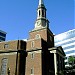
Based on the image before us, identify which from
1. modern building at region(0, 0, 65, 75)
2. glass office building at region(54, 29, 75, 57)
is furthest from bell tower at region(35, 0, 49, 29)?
glass office building at region(54, 29, 75, 57)

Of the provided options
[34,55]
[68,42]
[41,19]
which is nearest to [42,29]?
[41,19]

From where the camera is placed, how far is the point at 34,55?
162 ft

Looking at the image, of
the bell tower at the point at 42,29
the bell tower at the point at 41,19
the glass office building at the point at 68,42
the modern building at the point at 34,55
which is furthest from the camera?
the glass office building at the point at 68,42

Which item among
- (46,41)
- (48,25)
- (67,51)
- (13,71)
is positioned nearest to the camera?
(13,71)

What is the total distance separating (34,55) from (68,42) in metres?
70.9

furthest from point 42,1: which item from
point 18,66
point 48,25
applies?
point 18,66

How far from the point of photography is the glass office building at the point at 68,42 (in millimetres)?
114688

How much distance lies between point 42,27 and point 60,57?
9.19 meters

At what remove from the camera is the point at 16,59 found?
49719mm

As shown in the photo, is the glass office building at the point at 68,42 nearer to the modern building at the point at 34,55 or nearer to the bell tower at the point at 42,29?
the bell tower at the point at 42,29

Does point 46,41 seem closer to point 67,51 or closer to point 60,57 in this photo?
point 60,57

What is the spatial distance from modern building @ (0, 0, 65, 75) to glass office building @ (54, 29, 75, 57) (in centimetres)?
6076

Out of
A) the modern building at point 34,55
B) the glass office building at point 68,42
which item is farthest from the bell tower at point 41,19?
the glass office building at point 68,42

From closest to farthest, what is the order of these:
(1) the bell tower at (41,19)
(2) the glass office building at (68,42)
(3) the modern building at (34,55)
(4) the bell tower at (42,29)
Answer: (3) the modern building at (34,55), (4) the bell tower at (42,29), (1) the bell tower at (41,19), (2) the glass office building at (68,42)
